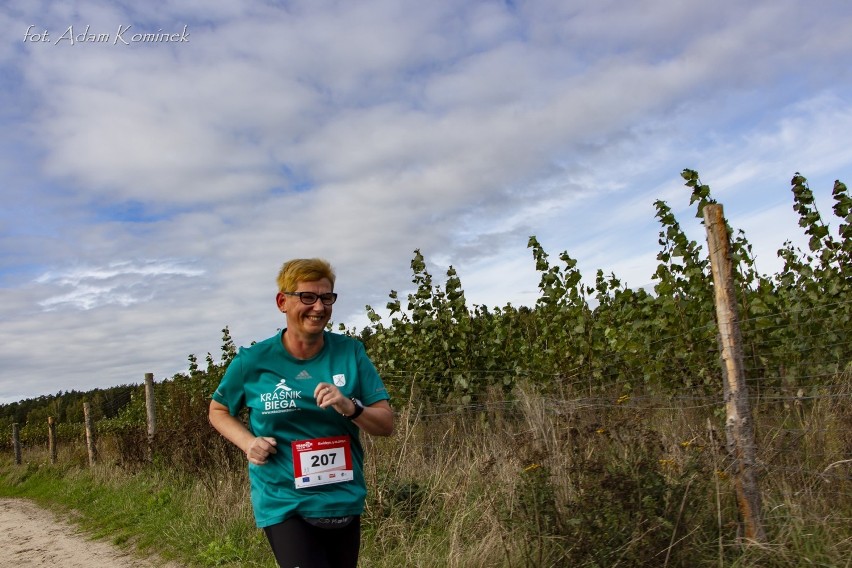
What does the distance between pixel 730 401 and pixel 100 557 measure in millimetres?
6919

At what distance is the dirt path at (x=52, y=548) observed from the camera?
25.6ft

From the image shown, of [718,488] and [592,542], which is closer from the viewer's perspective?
[592,542]

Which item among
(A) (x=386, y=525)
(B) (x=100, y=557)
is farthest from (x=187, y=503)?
(A) (x=386, y=525)

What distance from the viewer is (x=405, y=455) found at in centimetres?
709

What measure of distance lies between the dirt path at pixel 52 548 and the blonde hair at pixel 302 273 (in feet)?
16.5

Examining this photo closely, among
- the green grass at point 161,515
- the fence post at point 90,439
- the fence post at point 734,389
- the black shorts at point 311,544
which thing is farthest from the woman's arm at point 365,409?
the fence post at point 90,439

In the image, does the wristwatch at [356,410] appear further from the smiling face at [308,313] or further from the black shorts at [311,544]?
the black shorts at [311,544]

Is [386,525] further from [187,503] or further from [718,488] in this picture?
[187,503]

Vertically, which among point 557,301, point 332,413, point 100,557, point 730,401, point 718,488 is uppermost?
→ point 557,301

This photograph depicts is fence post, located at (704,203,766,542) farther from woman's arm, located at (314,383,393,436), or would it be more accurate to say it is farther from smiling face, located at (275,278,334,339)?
smiling face, located at (275,278,334,339)

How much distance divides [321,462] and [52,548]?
785cm

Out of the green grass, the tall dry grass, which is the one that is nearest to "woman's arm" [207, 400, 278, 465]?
the tall dry grass

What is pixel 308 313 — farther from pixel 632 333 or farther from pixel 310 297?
pixel 632 333

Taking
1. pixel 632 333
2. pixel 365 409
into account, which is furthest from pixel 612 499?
pixel 632 333
